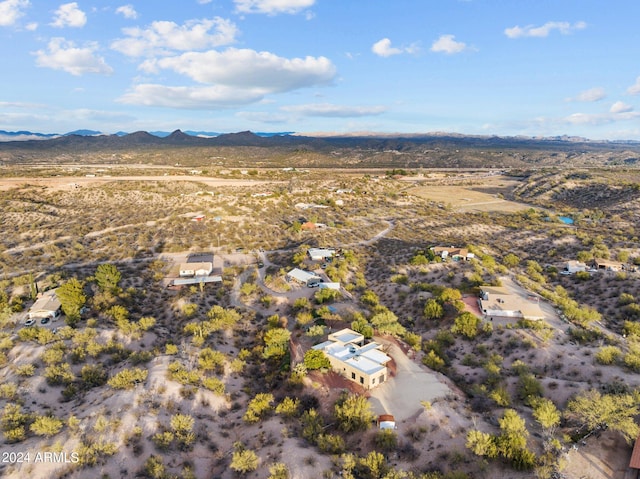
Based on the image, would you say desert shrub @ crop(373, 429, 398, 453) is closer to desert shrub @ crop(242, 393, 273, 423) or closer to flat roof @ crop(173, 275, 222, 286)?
desert shrub @ crop(242, 393, 273, 423)

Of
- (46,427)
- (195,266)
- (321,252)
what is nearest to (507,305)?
(321,252)

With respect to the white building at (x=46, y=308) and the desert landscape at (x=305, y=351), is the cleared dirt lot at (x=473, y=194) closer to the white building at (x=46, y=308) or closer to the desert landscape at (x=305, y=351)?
the desert landscape at (x=305, y=351)

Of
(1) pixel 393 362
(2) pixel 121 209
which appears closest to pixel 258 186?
(2) pixel 121 209

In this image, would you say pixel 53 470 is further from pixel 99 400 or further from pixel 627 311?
pixel 627 311

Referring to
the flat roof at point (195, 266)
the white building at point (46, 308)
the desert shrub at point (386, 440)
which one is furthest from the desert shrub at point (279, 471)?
the flat roof at point (195, 266)

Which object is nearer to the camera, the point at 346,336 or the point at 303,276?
the point at 346,336

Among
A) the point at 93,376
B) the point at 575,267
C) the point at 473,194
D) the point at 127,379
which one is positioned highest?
the point at 473,194

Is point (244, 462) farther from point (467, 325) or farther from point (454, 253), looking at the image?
point (454, 253)
